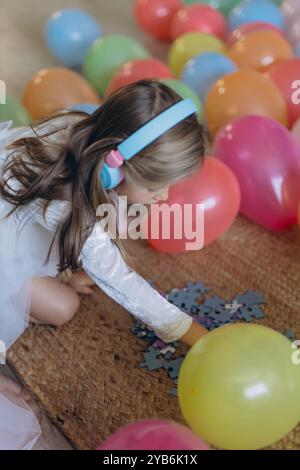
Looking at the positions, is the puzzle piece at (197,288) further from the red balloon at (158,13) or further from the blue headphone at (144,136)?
the red balloon at (158,13)

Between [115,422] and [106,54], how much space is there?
1.07 meters

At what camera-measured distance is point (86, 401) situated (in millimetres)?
1154

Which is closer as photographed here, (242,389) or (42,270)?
(242,389)

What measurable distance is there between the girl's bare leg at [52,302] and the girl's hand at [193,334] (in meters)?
0.24

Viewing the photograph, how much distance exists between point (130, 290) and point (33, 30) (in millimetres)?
1424

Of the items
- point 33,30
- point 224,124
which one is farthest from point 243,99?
point 33,30

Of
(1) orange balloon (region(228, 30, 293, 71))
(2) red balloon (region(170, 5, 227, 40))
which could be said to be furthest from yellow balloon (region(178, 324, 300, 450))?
(2) red balloon (region(170, 5, 227, 40))

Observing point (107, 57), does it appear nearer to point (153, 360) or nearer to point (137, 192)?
point (137, 192)

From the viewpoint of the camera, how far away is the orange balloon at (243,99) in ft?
5.03

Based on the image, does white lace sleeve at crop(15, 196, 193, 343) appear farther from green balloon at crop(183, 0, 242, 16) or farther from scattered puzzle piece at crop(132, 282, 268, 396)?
green balloon at crop(183, 0, 242, 16)

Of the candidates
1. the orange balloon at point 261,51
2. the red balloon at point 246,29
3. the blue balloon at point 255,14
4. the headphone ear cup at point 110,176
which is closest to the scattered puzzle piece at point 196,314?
the headphone ear cup at point 110,176

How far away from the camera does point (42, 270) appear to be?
121cm
